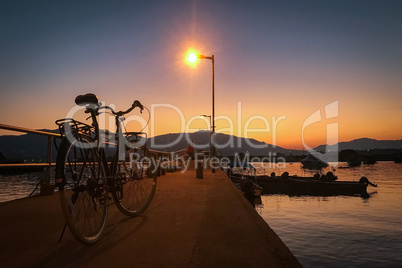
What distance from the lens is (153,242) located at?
327 centimetres

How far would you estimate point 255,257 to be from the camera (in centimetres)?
269

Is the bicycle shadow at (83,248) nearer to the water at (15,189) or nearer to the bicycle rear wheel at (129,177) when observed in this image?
the bicycle rear wheel at (129,177)

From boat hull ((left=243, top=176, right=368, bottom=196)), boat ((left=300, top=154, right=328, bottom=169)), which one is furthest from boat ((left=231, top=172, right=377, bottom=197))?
boat ((left=300, top=154, right=328, bottom=169))

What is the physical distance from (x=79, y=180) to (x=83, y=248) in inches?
30.4

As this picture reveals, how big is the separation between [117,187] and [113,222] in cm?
72

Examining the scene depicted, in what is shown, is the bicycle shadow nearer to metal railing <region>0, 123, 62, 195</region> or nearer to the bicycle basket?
the bicycle basket

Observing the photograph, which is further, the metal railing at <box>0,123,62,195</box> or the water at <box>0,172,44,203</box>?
the water at <box>0,172,44,203</box>

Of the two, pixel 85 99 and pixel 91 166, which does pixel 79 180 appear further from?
pixel 85 99

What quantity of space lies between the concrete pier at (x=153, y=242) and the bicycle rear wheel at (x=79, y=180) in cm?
28

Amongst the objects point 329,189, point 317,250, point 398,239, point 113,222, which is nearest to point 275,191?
point 329,189

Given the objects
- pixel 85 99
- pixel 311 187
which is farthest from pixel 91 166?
pixel 311 187

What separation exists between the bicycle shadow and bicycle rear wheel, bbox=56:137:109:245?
0.12 m

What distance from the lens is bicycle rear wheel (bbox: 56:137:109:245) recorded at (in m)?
2.84

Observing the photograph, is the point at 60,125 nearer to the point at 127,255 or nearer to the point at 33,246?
the point at 33,246
